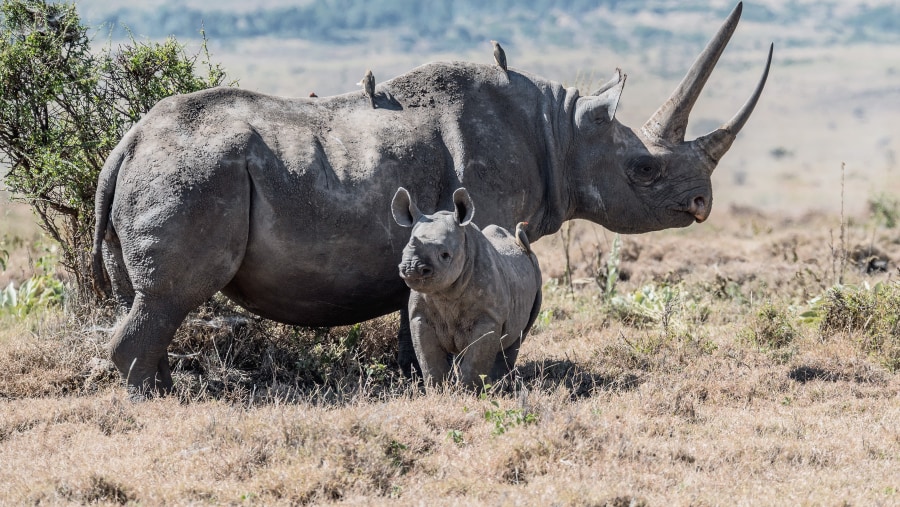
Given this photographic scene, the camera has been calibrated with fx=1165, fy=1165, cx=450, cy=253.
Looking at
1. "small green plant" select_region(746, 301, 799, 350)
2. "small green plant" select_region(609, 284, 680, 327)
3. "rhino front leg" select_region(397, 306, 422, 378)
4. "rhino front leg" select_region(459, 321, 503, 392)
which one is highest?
"rhino front leg" select_region(459, 321, 503, 392)

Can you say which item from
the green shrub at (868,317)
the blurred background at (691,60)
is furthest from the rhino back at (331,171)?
the green shrub at (868,317)

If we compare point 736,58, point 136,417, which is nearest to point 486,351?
point 136,417

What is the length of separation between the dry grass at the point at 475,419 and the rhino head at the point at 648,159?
959 mm

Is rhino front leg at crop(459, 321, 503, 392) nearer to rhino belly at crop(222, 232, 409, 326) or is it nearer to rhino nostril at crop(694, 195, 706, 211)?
rhino belly at crop(222, 232, 409, 326)

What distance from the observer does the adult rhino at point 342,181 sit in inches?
307

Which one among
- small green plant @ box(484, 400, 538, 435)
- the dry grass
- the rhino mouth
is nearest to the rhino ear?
the dry grass

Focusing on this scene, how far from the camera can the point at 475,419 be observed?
7.26m

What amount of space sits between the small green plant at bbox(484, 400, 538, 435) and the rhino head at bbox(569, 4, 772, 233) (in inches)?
111

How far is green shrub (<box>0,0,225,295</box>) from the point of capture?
30.0 ft

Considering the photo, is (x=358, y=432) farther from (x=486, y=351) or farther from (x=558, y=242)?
(x=558, y=242)

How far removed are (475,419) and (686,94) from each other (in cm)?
360

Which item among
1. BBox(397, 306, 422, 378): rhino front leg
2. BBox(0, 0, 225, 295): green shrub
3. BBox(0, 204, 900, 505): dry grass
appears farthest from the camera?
BBox(0, 0, 225, 295): green shrub

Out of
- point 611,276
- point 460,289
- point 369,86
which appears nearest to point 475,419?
point 460,289

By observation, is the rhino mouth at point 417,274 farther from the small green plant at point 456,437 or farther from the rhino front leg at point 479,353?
the small green plant at point 456,437
